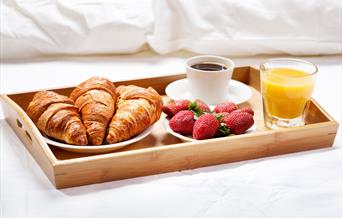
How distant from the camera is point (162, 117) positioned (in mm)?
1051

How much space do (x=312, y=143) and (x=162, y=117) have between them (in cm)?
29

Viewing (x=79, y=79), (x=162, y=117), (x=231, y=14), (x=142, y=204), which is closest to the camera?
(x=142, y=204)

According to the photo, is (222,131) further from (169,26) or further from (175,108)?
(169,26)

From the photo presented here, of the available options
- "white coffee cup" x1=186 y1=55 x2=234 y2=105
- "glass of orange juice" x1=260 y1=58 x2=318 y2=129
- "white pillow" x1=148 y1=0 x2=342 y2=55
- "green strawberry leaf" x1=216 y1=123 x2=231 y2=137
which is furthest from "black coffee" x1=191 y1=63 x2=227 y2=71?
"white pillow" x1=148 y1=0 x2=342 y2=55

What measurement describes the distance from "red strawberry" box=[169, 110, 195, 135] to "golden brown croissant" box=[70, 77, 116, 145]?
4.4 inches

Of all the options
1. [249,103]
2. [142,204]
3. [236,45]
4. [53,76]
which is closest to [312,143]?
[249,103]

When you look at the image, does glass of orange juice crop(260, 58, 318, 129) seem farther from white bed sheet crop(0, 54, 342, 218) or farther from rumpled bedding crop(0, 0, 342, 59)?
rumpled bedding crop(0, 0, 342, 59)

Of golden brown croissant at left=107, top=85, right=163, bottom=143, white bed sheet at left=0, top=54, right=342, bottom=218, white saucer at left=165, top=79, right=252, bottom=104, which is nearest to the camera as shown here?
white bed sheet at left=0, top=54, right=342, bottom=218

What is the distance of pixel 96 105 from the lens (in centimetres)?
93

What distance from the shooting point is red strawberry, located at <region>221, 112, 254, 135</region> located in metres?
0.92

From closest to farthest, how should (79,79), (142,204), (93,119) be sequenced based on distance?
1. (142,204)
2. (93,119)
3. (79,79)

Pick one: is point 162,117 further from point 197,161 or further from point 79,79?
point 79,79

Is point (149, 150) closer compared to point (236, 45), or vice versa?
point (149, 150)

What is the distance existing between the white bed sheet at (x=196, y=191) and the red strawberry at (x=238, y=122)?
2.4 inches
